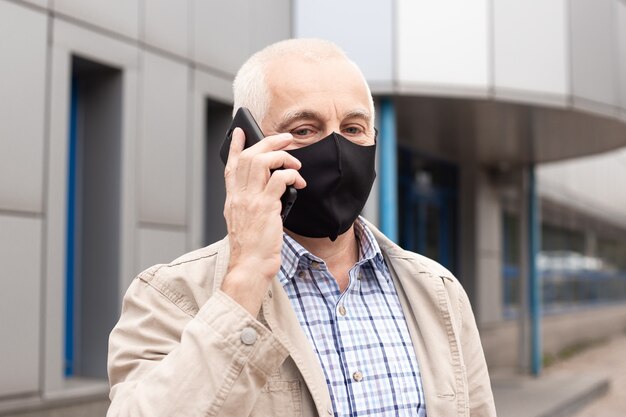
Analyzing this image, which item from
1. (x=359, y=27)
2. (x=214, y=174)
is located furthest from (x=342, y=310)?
(x=359, y=27)

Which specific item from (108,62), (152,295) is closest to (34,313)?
(108,62)

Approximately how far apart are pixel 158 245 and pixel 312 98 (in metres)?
4.81

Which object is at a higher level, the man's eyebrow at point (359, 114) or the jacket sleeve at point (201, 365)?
the man's eyebrow at point (359, 114)

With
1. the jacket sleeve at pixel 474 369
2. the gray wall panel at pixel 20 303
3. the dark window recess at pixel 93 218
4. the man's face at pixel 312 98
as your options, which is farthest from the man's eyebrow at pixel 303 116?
the dark window recess at pixel 93 218

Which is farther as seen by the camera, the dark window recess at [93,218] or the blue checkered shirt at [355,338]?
the dark window recess at [93,218]

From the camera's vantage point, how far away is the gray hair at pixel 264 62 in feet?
6.11

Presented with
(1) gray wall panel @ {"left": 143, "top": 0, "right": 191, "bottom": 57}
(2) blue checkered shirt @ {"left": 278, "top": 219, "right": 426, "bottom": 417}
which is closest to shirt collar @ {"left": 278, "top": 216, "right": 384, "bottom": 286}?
(2) blue checkered shirt @ {"left": 278, "top": 219, "right": 426, "bottom": 417}

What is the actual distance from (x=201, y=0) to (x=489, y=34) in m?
3.24

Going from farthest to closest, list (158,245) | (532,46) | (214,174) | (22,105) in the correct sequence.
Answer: (532,46)
(214,174)
(158,245)
(22,105)

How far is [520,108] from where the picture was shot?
916cm

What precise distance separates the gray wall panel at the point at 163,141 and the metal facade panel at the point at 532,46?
3.64 meters

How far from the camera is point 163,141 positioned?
257 inches

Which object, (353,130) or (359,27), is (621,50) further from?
(353,130)

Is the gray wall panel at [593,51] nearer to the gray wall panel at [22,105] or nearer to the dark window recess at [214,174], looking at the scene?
the dark window recess at [214,174]
